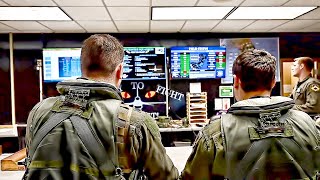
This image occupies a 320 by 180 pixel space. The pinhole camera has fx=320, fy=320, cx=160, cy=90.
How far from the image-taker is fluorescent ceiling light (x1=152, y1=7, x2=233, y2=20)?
4.28 m

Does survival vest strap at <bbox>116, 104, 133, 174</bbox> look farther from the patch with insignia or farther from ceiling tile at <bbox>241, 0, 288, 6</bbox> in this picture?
the patch with insignia

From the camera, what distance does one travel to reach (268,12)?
4.58 metres

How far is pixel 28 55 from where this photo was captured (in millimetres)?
5926

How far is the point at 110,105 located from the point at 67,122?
0.19 m

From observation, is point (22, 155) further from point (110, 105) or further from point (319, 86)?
point (319, 86)

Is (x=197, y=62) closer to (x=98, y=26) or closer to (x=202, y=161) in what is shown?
(x=98, y=26)

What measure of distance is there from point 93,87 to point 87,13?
3.32 m

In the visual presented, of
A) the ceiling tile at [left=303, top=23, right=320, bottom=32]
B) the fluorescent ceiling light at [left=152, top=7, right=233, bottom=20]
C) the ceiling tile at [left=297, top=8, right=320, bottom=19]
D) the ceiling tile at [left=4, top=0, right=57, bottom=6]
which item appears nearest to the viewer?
the ceiling tile at [left=4, top=0, right=57, bottom=6]

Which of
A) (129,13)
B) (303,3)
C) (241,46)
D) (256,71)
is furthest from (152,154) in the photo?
(241,46)

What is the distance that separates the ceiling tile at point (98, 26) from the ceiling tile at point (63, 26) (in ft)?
0.43

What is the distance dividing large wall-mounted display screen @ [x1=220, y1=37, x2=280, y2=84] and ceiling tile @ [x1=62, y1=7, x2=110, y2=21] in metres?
2.50

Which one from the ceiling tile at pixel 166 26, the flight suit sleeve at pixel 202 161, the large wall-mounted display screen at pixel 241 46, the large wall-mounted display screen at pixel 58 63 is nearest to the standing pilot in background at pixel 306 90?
the large wall-mounted display screen at pixel 241 46

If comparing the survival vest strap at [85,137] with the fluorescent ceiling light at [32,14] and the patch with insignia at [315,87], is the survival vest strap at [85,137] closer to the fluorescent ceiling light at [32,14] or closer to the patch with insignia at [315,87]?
the fluorescent ceiling light at [32,14]

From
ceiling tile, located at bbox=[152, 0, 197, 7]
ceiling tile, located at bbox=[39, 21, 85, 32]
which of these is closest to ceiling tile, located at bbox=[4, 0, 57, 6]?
ceiling tile, located at bbox=[39, 21, 85, 32]
